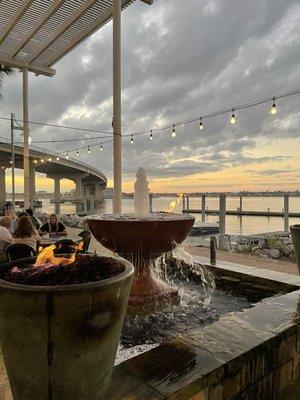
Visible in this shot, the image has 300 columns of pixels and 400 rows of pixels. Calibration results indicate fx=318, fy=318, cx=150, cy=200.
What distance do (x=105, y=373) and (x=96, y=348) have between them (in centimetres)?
23

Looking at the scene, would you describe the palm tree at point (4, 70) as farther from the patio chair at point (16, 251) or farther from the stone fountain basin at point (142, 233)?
the stone fountain basin at point (142, 233)

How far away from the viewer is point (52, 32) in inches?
580

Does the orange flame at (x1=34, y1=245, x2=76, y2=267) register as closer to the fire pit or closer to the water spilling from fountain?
the fire pit

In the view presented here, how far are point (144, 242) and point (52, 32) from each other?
14482 mm

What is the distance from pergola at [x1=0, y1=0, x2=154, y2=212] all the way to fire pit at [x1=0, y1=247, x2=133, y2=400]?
8.53 metres

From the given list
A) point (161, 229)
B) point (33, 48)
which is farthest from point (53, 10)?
point (161, 229)

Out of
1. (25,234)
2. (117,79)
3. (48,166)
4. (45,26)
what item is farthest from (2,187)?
(25,234)

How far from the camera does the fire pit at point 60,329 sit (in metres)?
1.49

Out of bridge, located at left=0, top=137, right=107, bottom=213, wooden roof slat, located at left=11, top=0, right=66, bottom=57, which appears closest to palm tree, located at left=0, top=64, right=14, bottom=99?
wooden roof slat, located at left=11, top=0, right=66, bottom=57

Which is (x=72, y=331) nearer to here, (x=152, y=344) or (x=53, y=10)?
(x=152, y=344)

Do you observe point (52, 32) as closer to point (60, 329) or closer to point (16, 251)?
point (16, 251)

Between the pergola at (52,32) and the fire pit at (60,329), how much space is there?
8.53 meters

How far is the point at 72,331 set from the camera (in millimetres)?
1528

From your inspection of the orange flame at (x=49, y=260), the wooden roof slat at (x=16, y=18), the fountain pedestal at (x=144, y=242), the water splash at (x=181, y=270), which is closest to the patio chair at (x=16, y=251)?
the fountain pedestal at (x=144, y=242)
